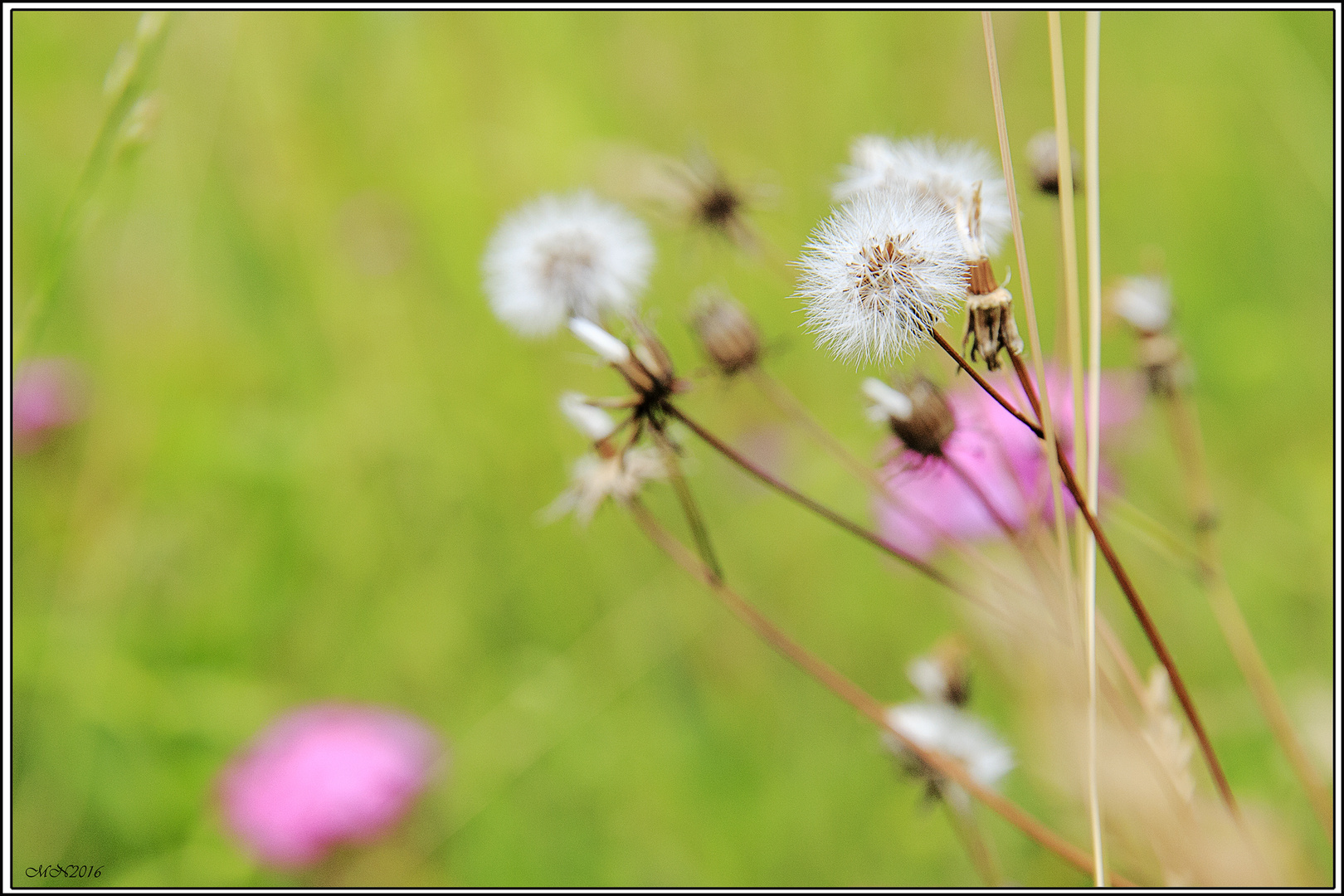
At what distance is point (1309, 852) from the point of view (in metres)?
0.98

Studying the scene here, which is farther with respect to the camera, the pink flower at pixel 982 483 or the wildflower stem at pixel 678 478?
the pink flower at pixel 982 483

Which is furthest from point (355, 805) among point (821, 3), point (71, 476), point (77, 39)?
point (77, 39)

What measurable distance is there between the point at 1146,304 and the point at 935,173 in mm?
237

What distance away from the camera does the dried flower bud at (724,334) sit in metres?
0.63

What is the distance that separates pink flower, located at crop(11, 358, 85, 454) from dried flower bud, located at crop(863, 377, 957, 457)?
1.58m

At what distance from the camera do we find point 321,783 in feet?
4.03

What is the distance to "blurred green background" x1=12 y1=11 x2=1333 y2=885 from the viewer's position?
125 cm

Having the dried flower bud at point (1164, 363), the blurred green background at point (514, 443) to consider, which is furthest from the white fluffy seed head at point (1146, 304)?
the blurred green background at point (514, 443)

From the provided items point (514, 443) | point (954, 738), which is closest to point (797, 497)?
point (954, 738)

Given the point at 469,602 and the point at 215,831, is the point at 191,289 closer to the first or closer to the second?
the point at 469,602

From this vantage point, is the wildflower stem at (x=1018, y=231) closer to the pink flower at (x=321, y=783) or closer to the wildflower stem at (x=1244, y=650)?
the wildflower stem at (x=1244, y=650)

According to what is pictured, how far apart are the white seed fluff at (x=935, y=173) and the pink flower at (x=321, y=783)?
3.26ft

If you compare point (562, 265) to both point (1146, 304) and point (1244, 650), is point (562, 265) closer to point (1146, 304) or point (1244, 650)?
point (1146, 304)

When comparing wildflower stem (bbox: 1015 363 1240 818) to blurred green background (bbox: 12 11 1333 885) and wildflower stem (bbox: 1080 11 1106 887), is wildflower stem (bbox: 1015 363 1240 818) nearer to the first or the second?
wildflower stem (bbox: 1080 11 1106 887)
